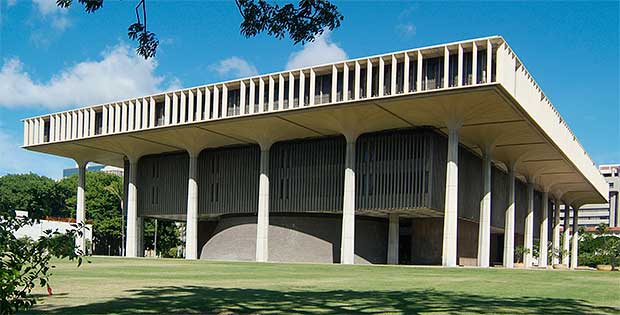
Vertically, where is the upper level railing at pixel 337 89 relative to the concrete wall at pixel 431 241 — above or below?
above

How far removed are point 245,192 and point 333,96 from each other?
15934mm

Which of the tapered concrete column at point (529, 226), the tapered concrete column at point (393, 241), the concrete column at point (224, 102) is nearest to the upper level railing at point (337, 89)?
the concrete column at point (224, 102)

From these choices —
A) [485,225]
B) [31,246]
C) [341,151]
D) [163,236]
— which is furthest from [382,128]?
[163,236]

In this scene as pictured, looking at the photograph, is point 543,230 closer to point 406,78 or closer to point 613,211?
point 406,78

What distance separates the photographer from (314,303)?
13.1 meters

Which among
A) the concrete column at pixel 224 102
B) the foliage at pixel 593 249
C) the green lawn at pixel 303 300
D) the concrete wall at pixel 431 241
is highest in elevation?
the concrete column at pixel 224 102

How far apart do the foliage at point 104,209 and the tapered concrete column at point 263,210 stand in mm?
34290

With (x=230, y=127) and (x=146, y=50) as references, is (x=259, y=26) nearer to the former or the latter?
(x=146, y=50)

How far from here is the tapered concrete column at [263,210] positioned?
Answer: 49594 mm

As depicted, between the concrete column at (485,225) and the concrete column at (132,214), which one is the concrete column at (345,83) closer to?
the concrete column at (485,225)

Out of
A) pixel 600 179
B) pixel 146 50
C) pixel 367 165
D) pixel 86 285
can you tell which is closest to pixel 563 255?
pixel 600 179

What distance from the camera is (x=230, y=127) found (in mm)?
48094

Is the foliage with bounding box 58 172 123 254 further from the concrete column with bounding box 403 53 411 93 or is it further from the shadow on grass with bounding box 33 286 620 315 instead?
the shadow on grass with bounding box 33 286 620 315

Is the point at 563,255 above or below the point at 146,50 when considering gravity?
below
